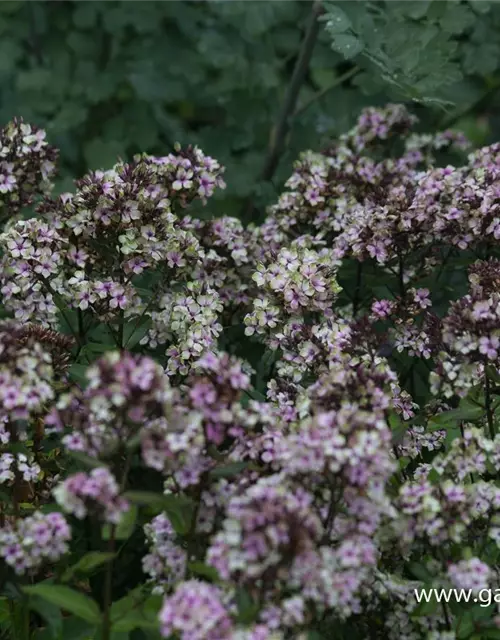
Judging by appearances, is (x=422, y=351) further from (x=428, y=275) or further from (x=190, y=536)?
(x=190, y=536)

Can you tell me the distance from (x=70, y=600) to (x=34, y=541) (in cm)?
14

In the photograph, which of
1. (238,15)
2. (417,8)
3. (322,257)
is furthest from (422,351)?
(238,15)

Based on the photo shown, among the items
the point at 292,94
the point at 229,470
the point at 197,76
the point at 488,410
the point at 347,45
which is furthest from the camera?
the point at 197,76

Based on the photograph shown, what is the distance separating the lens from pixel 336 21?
3.38 meters

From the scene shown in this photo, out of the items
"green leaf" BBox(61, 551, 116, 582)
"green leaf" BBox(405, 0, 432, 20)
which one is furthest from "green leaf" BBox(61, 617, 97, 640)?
"green leaf" BBox(405, 0, 432, 20)

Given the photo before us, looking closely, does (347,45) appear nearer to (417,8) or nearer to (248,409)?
(417,8)

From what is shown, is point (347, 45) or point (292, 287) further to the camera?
point (347, 45)

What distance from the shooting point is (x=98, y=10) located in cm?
507

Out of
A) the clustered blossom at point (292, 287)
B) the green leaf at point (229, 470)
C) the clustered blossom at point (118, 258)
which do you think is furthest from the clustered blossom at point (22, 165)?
the green leaf at point (229, 470)

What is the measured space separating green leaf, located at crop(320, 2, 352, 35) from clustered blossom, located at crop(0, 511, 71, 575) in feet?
6.79

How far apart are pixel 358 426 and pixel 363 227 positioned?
3.31ft

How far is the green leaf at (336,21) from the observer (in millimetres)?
3340

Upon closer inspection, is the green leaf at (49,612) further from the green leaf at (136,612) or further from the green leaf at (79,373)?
the green leaf at (79,373)

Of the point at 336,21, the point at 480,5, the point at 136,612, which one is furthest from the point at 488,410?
the point at 480,5
